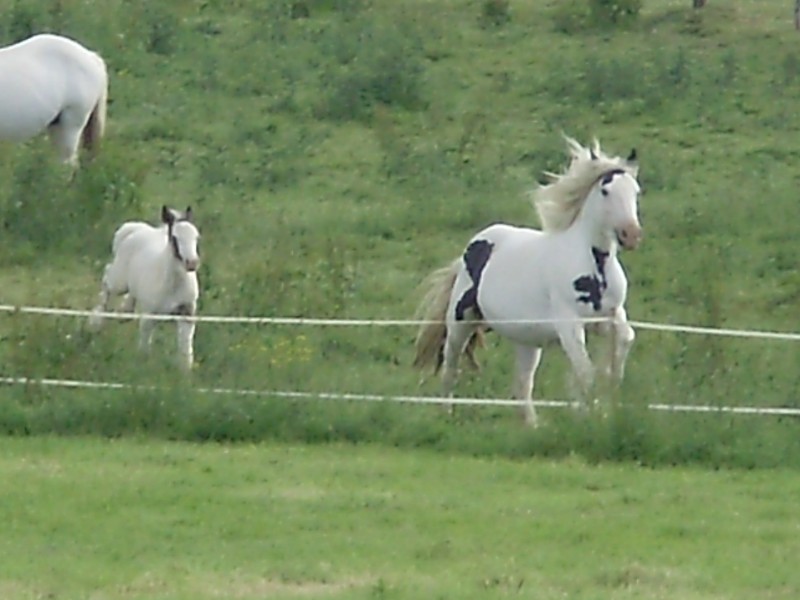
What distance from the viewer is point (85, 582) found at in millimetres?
7359

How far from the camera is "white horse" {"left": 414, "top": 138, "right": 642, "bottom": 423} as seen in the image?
11234mm

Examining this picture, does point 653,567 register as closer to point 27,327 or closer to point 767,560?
point 767,560

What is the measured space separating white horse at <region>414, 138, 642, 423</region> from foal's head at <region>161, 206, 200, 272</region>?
150 cm

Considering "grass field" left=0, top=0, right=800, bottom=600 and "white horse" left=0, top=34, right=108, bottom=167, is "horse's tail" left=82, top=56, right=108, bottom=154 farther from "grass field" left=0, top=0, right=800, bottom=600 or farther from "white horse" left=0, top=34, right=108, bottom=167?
"grass field" left=0, top=0, right=800, bottom=600

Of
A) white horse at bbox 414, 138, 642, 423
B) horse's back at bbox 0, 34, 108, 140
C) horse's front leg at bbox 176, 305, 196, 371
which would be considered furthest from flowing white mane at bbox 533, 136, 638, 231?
horse's back at bbox 0, 34, 108, 140

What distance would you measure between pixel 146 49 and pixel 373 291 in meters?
8.77

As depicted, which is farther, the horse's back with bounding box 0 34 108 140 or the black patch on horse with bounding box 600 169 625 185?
the horse's back with bounding box 0 34 108 140

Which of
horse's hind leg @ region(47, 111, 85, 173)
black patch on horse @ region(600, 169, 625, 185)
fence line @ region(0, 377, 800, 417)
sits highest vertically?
horse's hind leg @ region(47, 111, 85, 173)

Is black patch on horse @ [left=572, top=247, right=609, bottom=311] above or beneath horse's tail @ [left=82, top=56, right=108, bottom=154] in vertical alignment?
beneath

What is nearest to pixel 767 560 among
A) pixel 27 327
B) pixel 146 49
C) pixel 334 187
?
pixel 27 327

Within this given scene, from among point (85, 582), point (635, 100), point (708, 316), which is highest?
point (635, 100)

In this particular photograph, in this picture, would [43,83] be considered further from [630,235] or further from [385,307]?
[630,235]

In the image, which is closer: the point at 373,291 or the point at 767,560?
the point at 767,560

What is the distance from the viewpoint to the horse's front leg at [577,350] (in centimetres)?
1093
